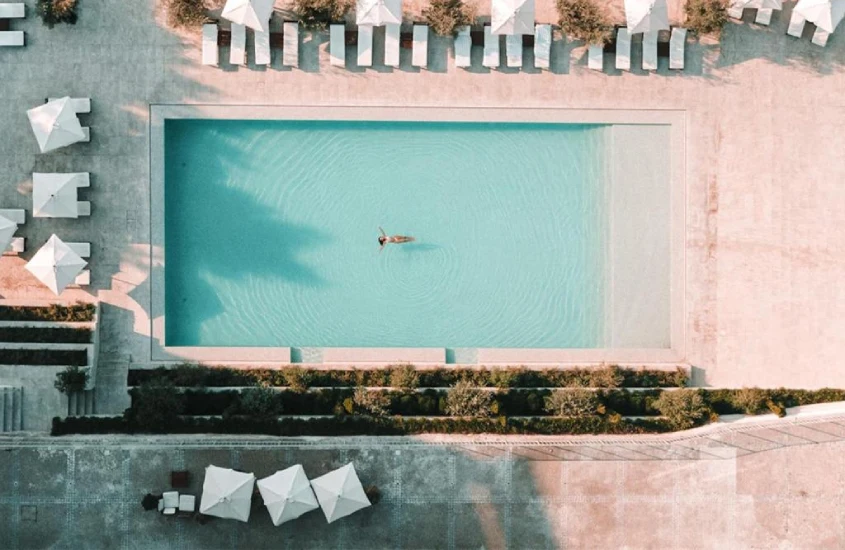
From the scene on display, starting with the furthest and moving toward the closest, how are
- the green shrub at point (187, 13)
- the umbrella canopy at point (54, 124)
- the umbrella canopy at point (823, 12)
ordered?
the umbrella canopy at point (823, 12)
the green shrub at point (187, 13)
the umbrella canopy at point (54, 124)

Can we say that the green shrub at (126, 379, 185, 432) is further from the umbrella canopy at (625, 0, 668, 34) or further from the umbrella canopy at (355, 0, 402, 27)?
the umbrella canopy at (625, 0, 668, 34)

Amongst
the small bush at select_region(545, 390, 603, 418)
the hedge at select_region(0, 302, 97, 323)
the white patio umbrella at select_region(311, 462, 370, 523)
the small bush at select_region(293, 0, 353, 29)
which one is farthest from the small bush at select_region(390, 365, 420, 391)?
the small bush at select_region(293, 0, 353, 29)

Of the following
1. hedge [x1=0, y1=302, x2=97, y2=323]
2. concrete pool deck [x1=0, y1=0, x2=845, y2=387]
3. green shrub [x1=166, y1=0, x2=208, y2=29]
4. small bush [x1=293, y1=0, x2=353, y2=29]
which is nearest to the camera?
small bush [x1=293, y1=0, x2=353, y2=29]

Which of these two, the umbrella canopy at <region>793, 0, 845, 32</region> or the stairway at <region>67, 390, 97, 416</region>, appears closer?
the umbrella canopy at <region>793, 0, 845, 32</region>

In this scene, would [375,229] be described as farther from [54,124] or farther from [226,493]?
[54,124]

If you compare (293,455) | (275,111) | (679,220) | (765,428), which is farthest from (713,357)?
(275,111)

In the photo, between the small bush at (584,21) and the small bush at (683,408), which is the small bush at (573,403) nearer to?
the small bush at (683,408)

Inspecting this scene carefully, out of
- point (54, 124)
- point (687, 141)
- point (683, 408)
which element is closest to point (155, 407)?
point (54, 124)

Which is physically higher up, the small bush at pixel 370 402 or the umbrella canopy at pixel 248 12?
the umbrella canopy at pixel 248 12

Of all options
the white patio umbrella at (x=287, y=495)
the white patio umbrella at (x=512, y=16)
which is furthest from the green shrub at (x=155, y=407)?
the white patio umbrella at (x=512, y=16)
